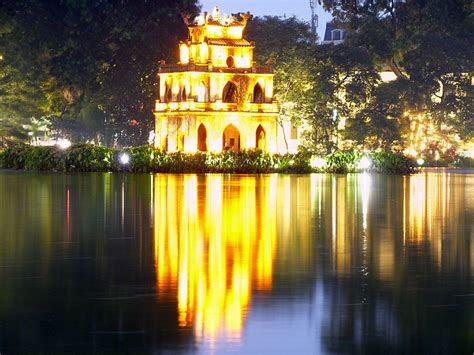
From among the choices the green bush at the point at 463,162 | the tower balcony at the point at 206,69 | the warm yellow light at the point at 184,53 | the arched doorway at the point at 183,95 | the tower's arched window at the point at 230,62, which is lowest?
the green bush at the point at 463,162

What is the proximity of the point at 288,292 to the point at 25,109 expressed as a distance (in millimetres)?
69246

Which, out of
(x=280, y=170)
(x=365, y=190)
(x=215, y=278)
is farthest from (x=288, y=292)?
(x=280, y=170)

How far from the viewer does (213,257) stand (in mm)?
15703

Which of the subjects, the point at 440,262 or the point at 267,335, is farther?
the point at 440,262

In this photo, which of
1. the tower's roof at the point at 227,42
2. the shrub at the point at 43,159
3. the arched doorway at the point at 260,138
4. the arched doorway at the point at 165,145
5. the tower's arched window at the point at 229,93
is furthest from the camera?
the arched doorway at the point at 260,138

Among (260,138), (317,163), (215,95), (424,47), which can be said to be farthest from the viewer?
(424,47)

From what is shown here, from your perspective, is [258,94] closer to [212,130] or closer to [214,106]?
[214,106]

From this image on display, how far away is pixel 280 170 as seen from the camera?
59562 millimetres

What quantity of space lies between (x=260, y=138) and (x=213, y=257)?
50367 mm

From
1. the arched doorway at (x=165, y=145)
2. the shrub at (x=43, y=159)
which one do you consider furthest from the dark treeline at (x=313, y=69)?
the shrub at (x=43, y=159)

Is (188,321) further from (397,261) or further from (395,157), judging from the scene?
(395,157)

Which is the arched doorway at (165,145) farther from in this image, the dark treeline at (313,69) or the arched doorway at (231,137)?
the dark treeline at (313,69)

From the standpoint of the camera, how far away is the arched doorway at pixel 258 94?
213 ft

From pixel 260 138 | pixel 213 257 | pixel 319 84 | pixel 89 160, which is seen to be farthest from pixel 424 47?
pixel 213 257
